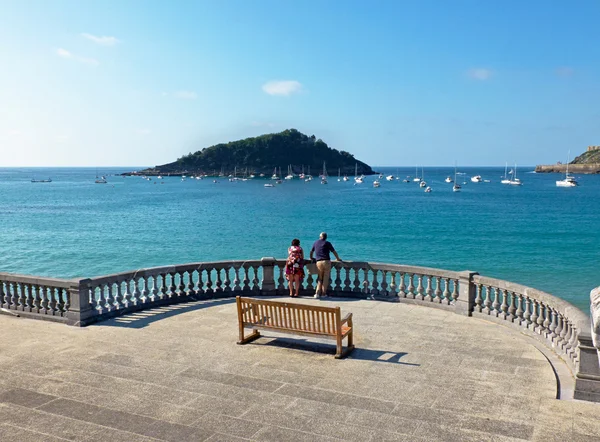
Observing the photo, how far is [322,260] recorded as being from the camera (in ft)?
48.9

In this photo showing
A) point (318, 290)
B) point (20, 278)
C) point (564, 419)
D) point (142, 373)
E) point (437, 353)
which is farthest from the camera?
point (318, 290)

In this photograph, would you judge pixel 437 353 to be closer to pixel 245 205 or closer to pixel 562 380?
pixel 562 380

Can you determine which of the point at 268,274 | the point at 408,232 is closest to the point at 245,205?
the point at 408,232

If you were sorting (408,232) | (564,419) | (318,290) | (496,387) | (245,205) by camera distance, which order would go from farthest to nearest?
1. (245,205)
2. (408,232)
3. (318,290)
4. (496,387)
5. (564,419)

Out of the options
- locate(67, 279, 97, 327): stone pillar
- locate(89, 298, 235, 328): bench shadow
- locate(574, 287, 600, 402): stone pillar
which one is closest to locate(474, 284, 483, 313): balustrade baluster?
locate(574, 287, 600, 402): stone pillar

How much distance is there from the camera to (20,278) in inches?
510

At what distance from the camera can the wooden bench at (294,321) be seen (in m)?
10.1

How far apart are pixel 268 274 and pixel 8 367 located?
23.7ft

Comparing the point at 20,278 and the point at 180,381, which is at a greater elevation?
the point at 20,278

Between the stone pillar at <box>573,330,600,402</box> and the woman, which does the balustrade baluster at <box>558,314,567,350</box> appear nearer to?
the stone pillar at <box>573,330,600,402</box>

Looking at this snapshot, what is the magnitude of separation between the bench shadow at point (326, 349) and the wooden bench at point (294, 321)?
24 centimetres

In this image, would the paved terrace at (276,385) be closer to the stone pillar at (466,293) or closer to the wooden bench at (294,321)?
the wooden bench at (294,321)

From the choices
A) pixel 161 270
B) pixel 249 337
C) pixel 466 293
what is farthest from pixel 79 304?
pixel 466 293

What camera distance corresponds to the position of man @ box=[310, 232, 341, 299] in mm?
14781
